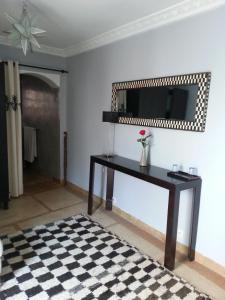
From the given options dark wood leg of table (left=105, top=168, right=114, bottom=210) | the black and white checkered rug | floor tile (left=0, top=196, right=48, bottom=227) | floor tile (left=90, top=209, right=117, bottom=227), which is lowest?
the black and white checkered rug

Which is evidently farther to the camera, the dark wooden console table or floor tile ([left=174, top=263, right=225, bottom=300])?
the dark wooden console table

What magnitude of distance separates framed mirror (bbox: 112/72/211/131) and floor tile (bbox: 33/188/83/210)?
1527mm

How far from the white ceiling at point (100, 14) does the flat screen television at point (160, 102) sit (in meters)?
0.70

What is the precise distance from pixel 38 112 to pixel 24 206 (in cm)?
218

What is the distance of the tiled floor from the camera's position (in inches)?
83.6

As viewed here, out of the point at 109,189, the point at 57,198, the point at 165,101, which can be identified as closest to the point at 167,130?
the point at 165,101

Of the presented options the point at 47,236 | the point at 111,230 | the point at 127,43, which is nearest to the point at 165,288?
the point at 111,230

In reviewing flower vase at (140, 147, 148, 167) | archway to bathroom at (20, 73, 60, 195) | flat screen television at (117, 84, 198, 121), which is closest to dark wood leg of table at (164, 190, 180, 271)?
flower vase at (140, 147, 148, 167)

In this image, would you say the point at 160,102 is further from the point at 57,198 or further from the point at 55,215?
the point at 57,198

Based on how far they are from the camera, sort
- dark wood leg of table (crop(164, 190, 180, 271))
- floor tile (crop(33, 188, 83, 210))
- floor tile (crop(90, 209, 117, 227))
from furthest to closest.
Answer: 1. floor tile (crop(33, 188, 83, 210))
2. floor tile (crop(90, 209, 117, 227))
3. dark wood leg of table (crop(164, 190, 180, 271))

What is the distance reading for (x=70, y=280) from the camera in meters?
1.99

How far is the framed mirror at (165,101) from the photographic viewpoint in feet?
7.23

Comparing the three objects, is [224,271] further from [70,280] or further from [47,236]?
[47,236]

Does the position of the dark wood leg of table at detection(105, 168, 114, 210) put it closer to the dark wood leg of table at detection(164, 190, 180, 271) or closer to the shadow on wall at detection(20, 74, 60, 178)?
the dark wood leg of table at detection(164, 190, 180, 271)
